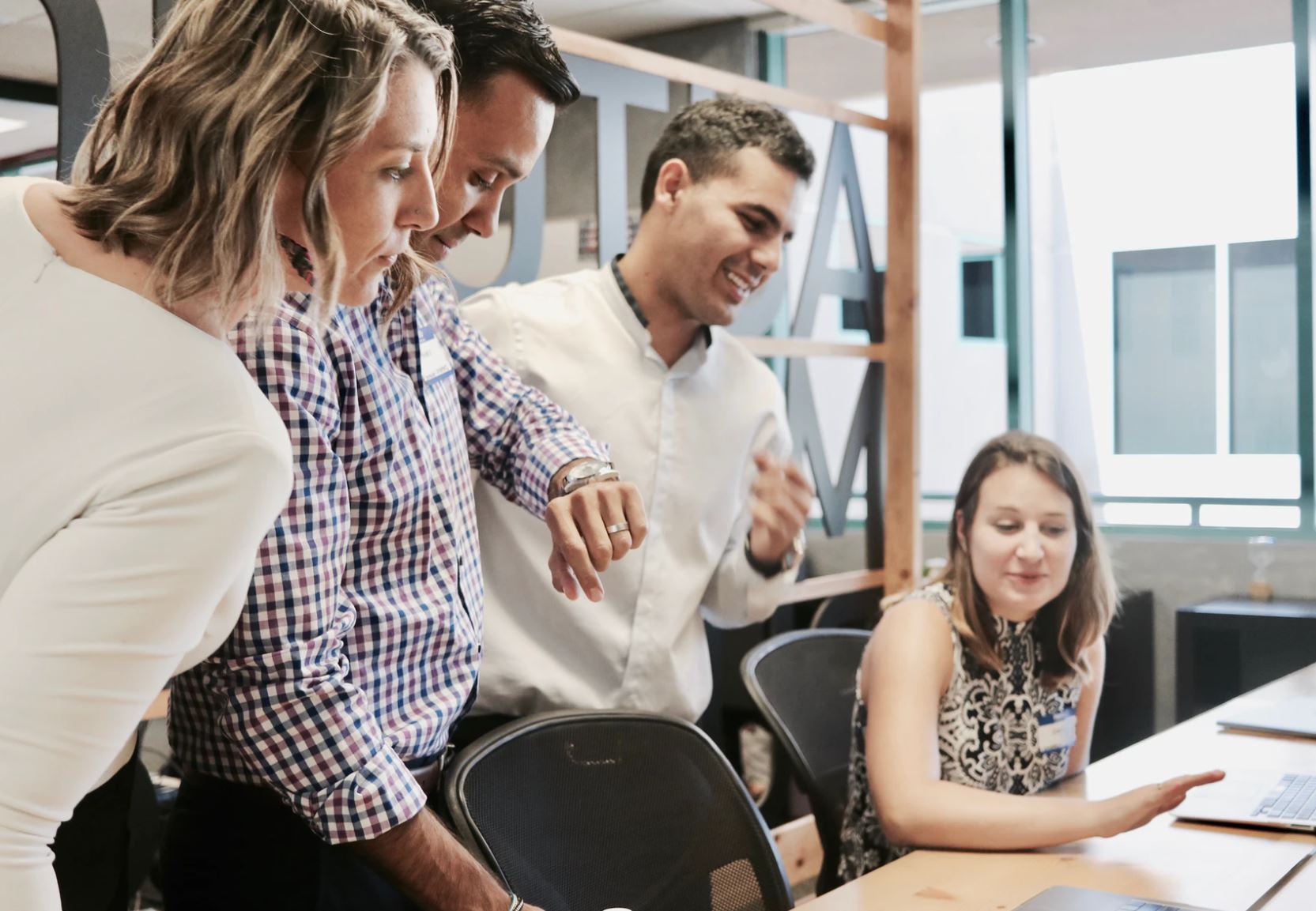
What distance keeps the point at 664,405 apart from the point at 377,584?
3.16 feet

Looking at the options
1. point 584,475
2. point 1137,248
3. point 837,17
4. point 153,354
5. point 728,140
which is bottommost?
point 584,475

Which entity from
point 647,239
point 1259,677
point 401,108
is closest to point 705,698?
point 647,239

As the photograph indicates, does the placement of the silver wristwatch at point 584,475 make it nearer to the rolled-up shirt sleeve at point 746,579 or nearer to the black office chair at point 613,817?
the black office chair at point 613,817

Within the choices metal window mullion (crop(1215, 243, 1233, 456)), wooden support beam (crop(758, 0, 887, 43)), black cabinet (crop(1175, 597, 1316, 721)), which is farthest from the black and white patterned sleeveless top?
metal window mullion (crop(1215, 243, 1233, 456))

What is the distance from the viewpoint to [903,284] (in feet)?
12.7

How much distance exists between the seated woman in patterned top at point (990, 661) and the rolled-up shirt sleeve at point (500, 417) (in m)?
0.60

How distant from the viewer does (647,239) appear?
2312mm

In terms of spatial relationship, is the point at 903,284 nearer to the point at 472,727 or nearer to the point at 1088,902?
the point at 472,727

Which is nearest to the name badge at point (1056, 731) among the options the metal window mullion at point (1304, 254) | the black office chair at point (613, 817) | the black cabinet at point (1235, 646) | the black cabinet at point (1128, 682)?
the black office chair at point (613, 817)

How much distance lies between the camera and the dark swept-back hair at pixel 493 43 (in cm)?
154

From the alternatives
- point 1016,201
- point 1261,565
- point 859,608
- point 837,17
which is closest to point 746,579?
point 859,608

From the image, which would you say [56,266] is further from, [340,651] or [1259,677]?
[1259,677]

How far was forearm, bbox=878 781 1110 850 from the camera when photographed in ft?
5.41

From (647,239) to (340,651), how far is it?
1.18m
